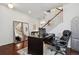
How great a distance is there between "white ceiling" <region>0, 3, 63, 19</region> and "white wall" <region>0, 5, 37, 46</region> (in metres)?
0.10

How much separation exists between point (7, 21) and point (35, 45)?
0.66 meters

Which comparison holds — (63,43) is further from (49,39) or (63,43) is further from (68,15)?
(68,15)

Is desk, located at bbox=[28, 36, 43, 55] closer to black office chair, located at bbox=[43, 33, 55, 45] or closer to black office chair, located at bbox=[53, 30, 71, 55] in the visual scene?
black office chair, located at bbox=[43, 33, 55, 45]

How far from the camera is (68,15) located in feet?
5.63

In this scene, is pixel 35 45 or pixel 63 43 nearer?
pixel 63 43

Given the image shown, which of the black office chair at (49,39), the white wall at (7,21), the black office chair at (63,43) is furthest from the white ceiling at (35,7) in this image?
the black office chair at (63,43)

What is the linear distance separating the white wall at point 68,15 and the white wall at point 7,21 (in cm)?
47

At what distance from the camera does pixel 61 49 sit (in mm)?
1762

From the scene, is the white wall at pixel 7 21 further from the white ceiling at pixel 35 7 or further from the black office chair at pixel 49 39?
the black office chair at pixel 49 39

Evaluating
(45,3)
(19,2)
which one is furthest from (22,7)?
(45,3)

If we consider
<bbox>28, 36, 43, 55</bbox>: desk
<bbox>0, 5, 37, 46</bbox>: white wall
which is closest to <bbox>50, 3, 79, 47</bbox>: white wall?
<bbox>28, 36, 43, 55</bbox>: desk

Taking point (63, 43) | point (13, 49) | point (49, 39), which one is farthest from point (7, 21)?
point (63, 43)

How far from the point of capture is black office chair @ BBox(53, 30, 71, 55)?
1.72 meters

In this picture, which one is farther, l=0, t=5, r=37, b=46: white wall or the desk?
the desk
